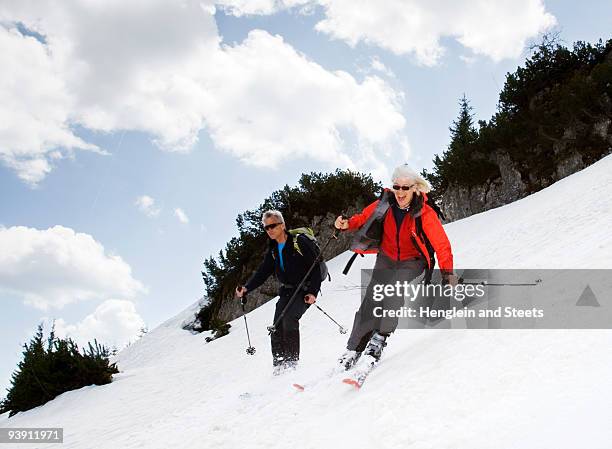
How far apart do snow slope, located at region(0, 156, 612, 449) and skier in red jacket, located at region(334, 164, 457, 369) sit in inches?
12.9

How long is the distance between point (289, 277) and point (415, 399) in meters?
2.90

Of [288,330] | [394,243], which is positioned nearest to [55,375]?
[288,330]

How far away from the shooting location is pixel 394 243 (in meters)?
4.46

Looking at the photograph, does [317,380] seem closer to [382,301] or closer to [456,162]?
[382,301]

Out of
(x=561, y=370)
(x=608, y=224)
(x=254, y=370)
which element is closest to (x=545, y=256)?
(x=608, y=224)

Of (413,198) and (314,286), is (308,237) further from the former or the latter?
(413,198)

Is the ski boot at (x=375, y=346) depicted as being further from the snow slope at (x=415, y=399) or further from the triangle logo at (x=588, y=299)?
the triangle logo at (x=588, y=299)

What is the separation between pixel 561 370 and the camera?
103 inches

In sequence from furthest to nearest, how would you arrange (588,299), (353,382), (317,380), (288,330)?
(288,330) < (317,380) < (353,382) < (588,299)

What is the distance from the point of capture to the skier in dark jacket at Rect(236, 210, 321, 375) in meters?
5.63

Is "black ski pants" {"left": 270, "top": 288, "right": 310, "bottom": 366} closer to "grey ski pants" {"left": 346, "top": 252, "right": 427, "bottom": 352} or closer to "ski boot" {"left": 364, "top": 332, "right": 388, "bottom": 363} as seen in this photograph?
"grey ski pants" {"left": 346, "top": 252, "right": 427, "bottom": 352}

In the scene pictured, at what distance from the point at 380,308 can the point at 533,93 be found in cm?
2064

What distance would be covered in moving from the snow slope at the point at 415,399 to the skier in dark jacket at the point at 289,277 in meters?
0.36

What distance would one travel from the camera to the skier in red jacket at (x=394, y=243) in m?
4.21
